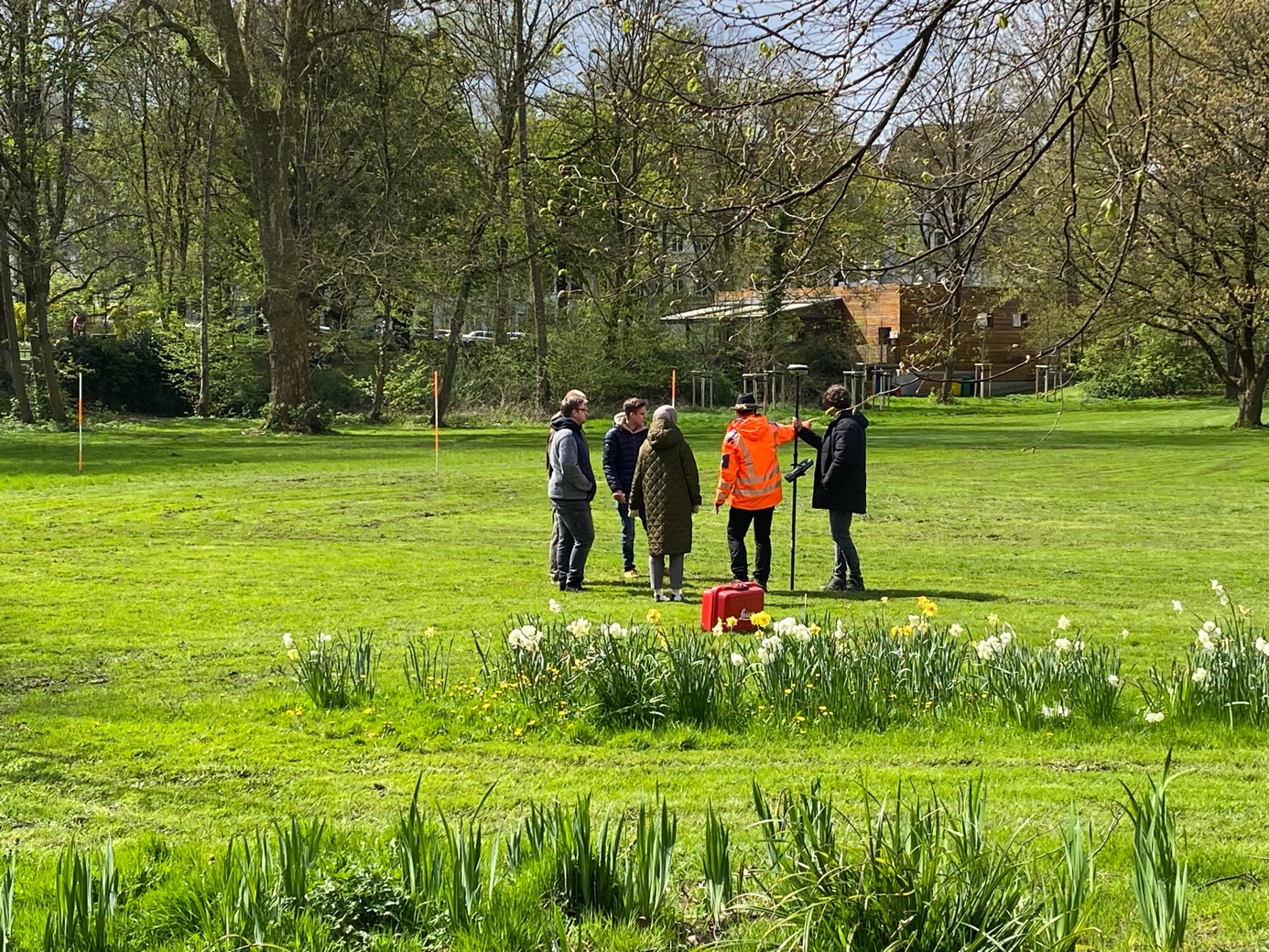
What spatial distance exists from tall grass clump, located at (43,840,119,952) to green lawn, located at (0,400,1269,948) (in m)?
1.65

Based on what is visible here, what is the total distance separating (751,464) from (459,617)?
3076 millimetres

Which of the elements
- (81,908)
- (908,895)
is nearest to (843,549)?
(908,895)

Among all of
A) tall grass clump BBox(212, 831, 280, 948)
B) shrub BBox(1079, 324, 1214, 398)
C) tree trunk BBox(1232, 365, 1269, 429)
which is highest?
shrub BBox(1079, 324, 1214, 398)

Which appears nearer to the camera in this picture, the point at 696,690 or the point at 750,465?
the point at 696,690

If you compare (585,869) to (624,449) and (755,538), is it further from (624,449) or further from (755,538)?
(624,449)

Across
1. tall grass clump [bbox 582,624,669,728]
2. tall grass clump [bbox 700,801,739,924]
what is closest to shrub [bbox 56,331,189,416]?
tall grass clump [bbox 582,624,669,728]

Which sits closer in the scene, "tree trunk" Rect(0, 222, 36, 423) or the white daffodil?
the white daffodil

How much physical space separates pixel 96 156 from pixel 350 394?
39.1ft

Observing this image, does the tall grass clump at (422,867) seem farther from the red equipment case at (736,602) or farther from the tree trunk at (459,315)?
the tree trunk at (459,315)

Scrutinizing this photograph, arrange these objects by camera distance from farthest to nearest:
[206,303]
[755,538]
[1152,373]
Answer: [1152,373]
[206,303]
[755,538]

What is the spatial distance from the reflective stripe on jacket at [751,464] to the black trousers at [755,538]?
22 cm

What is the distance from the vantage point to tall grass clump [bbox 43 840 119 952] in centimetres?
370

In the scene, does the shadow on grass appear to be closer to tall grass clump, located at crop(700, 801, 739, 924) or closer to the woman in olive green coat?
the woman in olive green coat

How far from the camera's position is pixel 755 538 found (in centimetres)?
1286
